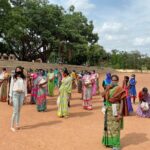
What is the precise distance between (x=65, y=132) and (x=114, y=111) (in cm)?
257

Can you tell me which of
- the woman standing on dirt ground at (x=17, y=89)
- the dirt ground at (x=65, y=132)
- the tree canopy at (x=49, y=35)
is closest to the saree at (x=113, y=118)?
the dirt ground at (x=65, y=132)

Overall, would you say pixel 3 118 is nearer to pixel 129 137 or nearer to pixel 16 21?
pixel 129 137

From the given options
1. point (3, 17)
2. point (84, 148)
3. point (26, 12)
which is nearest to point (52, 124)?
point (84, 148)

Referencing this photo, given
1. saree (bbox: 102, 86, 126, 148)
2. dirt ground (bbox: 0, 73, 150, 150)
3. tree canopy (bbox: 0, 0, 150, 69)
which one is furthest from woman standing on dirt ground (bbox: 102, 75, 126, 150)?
tree canopy (bbox: 0, 0, 150, 69)

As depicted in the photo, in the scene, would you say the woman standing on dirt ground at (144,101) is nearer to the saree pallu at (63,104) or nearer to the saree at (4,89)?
the saree pallu at (63,104)

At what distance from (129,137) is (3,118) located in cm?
475

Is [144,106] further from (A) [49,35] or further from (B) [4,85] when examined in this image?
(A) [49,35]

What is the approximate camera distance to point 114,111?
8820 mm

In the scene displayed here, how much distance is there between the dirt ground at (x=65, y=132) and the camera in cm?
941

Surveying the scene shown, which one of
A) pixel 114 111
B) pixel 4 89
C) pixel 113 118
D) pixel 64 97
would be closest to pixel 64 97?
pixel 64 97

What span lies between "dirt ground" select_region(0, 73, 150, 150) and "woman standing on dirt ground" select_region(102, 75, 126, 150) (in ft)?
1.42

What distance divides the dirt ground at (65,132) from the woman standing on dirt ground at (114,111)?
1.42 ft

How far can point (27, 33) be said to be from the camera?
45.9 meters

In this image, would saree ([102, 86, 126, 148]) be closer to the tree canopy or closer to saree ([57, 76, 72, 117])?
saree ([57, 76, 72, 117])
